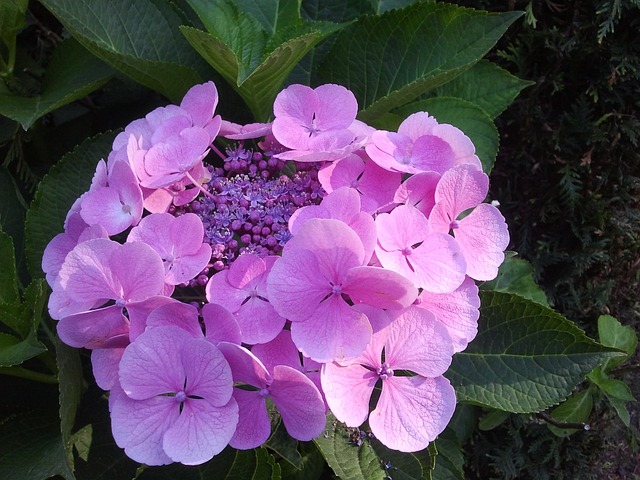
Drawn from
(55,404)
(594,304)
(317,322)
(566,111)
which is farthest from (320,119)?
(594,304)

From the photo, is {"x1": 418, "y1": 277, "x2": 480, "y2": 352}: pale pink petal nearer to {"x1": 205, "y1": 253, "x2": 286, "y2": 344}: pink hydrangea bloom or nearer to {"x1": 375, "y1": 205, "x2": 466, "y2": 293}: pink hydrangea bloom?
{"x1": 375, "y1": 205, "x2": 466, "y2": 293}: pink hydrangea bloom

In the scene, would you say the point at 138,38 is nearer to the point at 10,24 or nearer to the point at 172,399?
the point at 10,24

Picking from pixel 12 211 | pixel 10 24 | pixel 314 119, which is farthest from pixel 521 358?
pixel 10 24

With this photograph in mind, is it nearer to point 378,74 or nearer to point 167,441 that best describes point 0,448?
point 167,441

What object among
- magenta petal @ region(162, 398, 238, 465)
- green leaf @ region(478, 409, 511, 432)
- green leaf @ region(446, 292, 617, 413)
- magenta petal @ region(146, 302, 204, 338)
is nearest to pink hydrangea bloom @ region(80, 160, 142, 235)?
magenta petal @ region(146, 302, 204, 338)

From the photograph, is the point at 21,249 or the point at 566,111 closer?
the point at 21,249

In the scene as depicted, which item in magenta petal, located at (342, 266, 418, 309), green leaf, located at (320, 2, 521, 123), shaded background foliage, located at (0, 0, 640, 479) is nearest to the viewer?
magenta petal, located at (342, 266, 418, 309)
